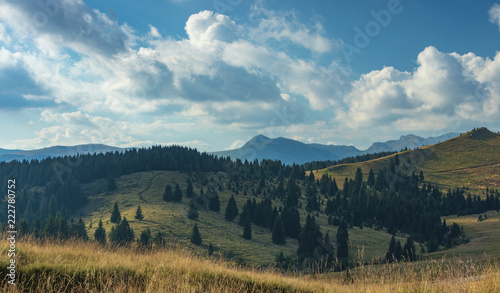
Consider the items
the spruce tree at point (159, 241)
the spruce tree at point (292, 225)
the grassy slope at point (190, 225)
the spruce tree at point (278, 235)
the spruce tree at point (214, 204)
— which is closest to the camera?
the spruce tree at point (159, 241)

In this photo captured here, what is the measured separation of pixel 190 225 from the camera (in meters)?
84.2

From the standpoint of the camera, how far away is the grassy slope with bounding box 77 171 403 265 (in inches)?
2670

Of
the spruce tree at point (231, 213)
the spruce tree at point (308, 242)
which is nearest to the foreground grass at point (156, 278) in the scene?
the spruce tree at point (308, 242)

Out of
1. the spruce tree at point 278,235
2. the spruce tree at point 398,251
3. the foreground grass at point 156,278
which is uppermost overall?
the foreground grass at point 156,278

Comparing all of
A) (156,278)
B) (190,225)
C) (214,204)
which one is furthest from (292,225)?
(156,278)

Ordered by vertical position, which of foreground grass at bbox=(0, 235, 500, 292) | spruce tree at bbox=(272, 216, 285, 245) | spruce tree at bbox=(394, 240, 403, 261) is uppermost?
foreground grass at bbox=(0, 235, 500, 292)

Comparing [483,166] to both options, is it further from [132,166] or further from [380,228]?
[132,166]

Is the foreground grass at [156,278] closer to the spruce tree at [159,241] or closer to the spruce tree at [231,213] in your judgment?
the spruce tree at [159,241]

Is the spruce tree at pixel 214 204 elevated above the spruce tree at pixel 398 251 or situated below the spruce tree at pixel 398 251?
above

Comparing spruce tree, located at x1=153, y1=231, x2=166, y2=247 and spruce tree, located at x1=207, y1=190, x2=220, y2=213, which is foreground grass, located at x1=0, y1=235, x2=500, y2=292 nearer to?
spruce tree, located at x1=153, y1=231, x2=166, y2=247

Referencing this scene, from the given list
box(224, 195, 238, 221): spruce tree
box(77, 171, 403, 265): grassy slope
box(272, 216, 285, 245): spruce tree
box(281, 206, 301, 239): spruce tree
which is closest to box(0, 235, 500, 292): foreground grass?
box(77, 171, 403, 265): grassy slope

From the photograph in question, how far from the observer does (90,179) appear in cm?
16462

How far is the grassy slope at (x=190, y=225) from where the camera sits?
222ft

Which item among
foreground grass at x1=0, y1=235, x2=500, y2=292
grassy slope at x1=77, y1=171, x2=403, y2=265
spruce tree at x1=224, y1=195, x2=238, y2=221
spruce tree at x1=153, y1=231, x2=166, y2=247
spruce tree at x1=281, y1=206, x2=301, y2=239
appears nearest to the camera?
foreground grass at x1=0, y1=235, x2=500, y2=292
